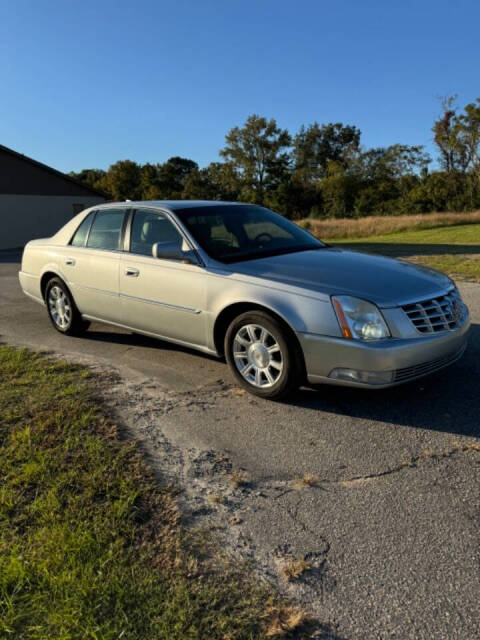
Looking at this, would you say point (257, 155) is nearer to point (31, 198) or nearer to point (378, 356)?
point (31, 198)

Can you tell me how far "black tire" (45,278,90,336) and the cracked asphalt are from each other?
132 cm

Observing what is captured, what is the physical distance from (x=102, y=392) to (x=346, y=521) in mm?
2483

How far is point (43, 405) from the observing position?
403 cm

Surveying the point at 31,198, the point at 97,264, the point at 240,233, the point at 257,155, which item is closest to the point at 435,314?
the point at 240,233

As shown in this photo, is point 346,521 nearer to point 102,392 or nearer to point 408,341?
point 408,341

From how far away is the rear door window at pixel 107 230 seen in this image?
18.0ft

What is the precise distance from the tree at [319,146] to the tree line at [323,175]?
0.14m

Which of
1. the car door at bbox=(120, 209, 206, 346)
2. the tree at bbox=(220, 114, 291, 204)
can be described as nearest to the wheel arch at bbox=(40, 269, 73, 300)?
the car door at bbox=(120, 209, 206, 346)

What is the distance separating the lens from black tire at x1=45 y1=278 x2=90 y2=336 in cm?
611

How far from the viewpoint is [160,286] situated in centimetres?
484

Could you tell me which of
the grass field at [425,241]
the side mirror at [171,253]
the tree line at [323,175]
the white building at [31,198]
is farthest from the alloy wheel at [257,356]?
the tree line at [323,175]

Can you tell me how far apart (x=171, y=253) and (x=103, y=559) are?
9.12 feet

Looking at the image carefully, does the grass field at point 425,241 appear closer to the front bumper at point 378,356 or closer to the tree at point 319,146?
the front bumper at point 378,356

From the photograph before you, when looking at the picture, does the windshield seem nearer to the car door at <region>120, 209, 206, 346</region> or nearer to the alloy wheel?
the car door at <region>120, 209, 206, 346</region>
